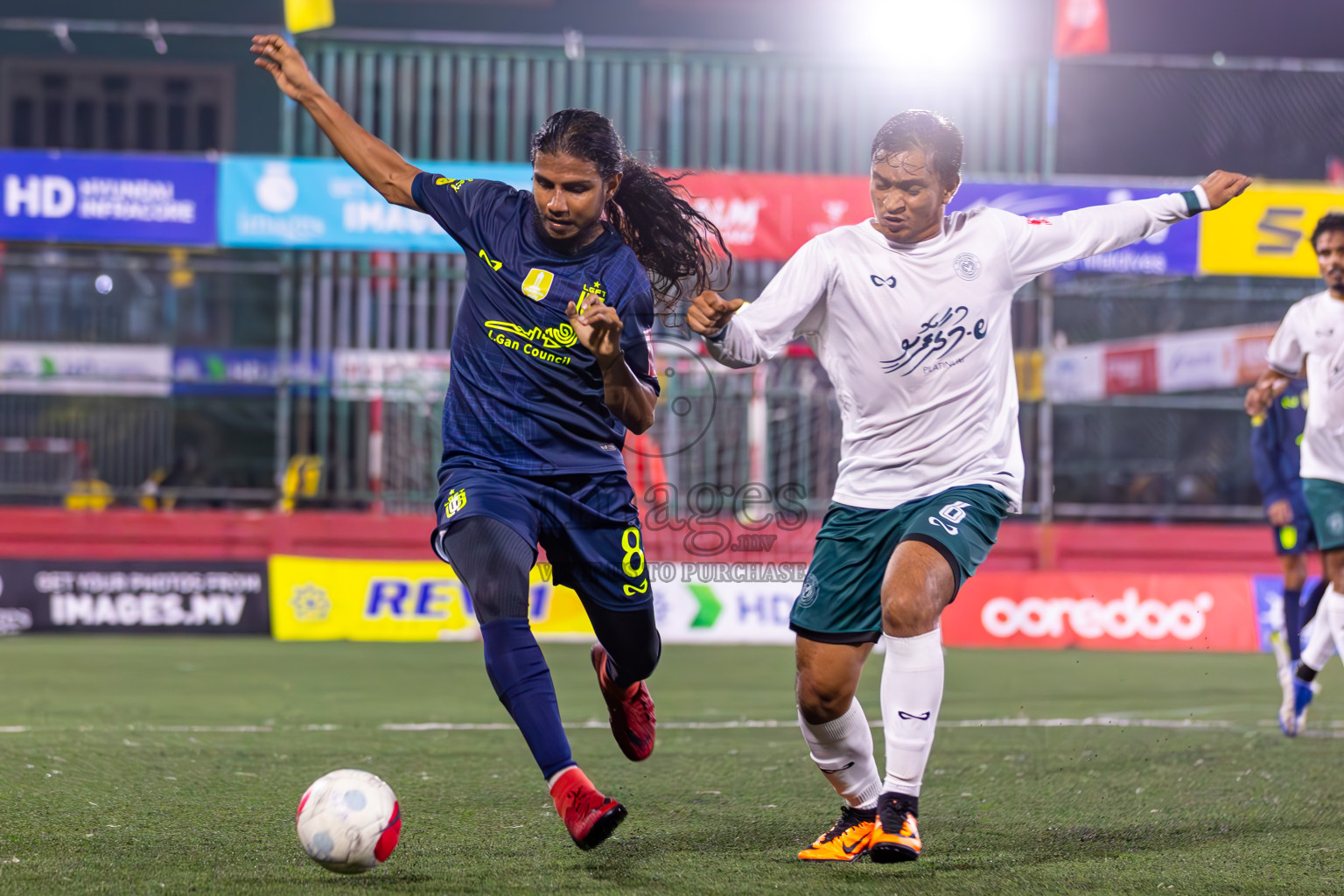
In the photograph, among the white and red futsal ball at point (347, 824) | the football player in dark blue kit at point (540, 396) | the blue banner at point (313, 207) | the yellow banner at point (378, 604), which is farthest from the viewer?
the blue banner at point (313, 207)

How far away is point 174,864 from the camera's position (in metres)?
3.96

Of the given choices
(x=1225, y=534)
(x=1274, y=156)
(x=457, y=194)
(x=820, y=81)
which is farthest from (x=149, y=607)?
(x=1274, y=156)

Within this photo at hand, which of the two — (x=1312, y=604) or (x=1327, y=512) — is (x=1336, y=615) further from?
(x=1312, y=604)

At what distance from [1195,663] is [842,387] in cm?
769

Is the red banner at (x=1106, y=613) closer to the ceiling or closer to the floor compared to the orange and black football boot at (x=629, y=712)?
closer to the floor

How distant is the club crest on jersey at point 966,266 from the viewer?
4477 mm

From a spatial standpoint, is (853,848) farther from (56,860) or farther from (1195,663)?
(1195,663)

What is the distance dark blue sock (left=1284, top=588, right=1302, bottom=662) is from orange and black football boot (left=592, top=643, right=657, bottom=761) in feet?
17.1

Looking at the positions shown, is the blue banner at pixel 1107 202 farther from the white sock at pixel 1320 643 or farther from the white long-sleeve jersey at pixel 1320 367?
the white sock at pixel 1320 643

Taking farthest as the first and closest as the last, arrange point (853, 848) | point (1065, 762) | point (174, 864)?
point (1065, 762) < point (853, 848) < point (174, 864)

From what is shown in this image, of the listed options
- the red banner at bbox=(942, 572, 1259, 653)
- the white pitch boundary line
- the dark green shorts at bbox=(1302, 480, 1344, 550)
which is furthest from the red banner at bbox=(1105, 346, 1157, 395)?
the dark green shorts at bbox=(1302, 480, 1344, 550)

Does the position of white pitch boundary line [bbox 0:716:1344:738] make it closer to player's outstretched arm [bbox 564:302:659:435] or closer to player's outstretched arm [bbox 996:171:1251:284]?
player's outstretched arm [bbox 564:302:659:435]

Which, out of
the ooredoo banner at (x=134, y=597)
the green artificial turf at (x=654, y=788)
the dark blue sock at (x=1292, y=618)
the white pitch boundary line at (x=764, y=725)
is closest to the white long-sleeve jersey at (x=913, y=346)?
the green artificial turf at (x=654, y=788)

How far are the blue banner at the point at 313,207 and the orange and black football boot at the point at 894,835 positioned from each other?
9.41 m
